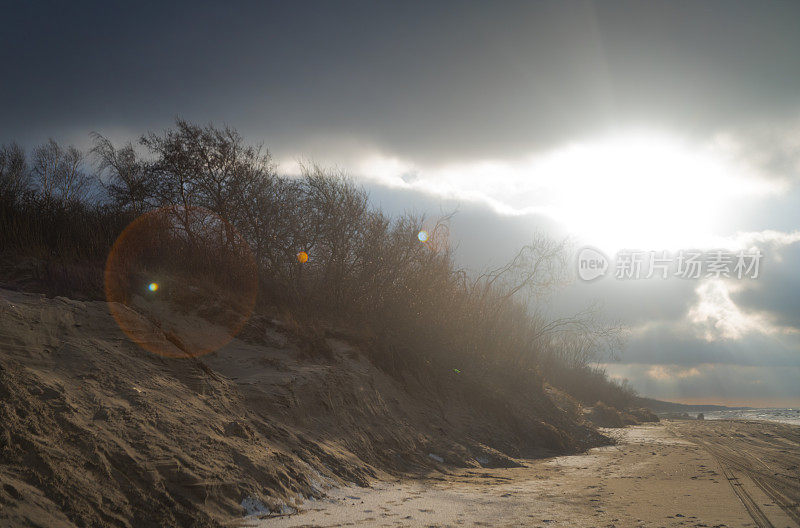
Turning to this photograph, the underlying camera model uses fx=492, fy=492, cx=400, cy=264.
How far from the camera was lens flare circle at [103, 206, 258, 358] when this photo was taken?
7.76 metres

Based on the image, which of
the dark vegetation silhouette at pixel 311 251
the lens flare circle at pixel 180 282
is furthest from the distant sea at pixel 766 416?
the lens flare circle at pixel 180 282

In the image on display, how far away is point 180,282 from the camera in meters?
10.5

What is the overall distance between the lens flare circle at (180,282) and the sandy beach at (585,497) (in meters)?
3.75

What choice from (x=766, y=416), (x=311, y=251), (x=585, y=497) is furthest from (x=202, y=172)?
(x=766, y=416)

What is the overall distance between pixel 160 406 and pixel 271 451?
1440 mm

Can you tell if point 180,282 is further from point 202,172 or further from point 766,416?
point 766,416

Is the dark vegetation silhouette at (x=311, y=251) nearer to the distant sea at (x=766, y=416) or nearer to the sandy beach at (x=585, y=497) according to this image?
the sandy beach at (x=585, y=497)

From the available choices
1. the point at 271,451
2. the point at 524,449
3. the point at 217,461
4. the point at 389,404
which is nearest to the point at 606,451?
the point at 524,449

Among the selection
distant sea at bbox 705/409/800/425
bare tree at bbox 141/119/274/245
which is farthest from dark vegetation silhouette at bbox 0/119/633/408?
distant sea at bbox 705/409/800/425

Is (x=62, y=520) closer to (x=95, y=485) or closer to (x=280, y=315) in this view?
(x=95, y=485)

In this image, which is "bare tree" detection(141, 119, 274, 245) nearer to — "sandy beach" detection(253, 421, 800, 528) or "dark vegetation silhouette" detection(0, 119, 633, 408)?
"dark vegetation silhouette" detection(0, 119, 633, 408)

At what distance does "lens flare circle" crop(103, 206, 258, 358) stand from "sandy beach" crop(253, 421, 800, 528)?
12.3 ft

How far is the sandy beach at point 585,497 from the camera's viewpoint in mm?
5383

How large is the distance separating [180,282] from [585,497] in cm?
866
